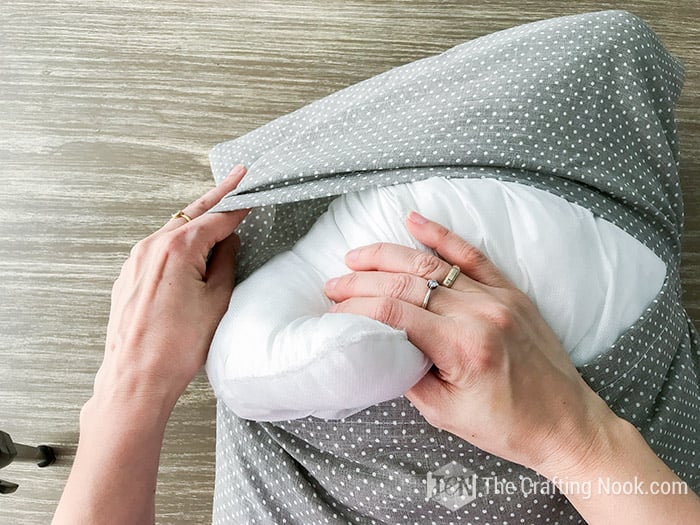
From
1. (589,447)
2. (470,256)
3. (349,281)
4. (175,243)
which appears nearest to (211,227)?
(175,243)

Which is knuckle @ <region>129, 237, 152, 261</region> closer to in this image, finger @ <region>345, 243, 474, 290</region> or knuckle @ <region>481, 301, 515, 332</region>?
finger @ <region>345, 243, 474, 290</region>

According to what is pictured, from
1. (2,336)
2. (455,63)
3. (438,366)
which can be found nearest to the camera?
(438,366)

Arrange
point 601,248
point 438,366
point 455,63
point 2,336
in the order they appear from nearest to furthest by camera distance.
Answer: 1. point 438,366
2. point 601,248
3. point 455,63
4. point 2,336

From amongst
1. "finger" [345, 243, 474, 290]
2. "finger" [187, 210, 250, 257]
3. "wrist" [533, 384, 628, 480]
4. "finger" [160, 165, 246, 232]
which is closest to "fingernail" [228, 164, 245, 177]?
"finger" [160, 165, 246, 232]

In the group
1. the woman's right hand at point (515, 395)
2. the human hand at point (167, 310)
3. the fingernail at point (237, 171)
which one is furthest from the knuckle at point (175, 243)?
the woman's right hand at point (515, 395)

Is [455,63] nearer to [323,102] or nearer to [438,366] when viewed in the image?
[323,102]

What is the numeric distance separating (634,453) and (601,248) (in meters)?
0.22

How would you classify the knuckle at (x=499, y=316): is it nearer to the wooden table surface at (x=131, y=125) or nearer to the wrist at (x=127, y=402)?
the wrist at (x=127, y=402)

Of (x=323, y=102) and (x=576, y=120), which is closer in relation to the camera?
(x=576, y=120)

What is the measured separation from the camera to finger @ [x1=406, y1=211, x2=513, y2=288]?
2.04ft

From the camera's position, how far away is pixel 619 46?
0.76 meters

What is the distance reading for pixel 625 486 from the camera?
22.1 inches

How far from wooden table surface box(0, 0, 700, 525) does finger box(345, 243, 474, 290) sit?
581mm

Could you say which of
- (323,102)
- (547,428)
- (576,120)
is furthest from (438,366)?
(323,102)
